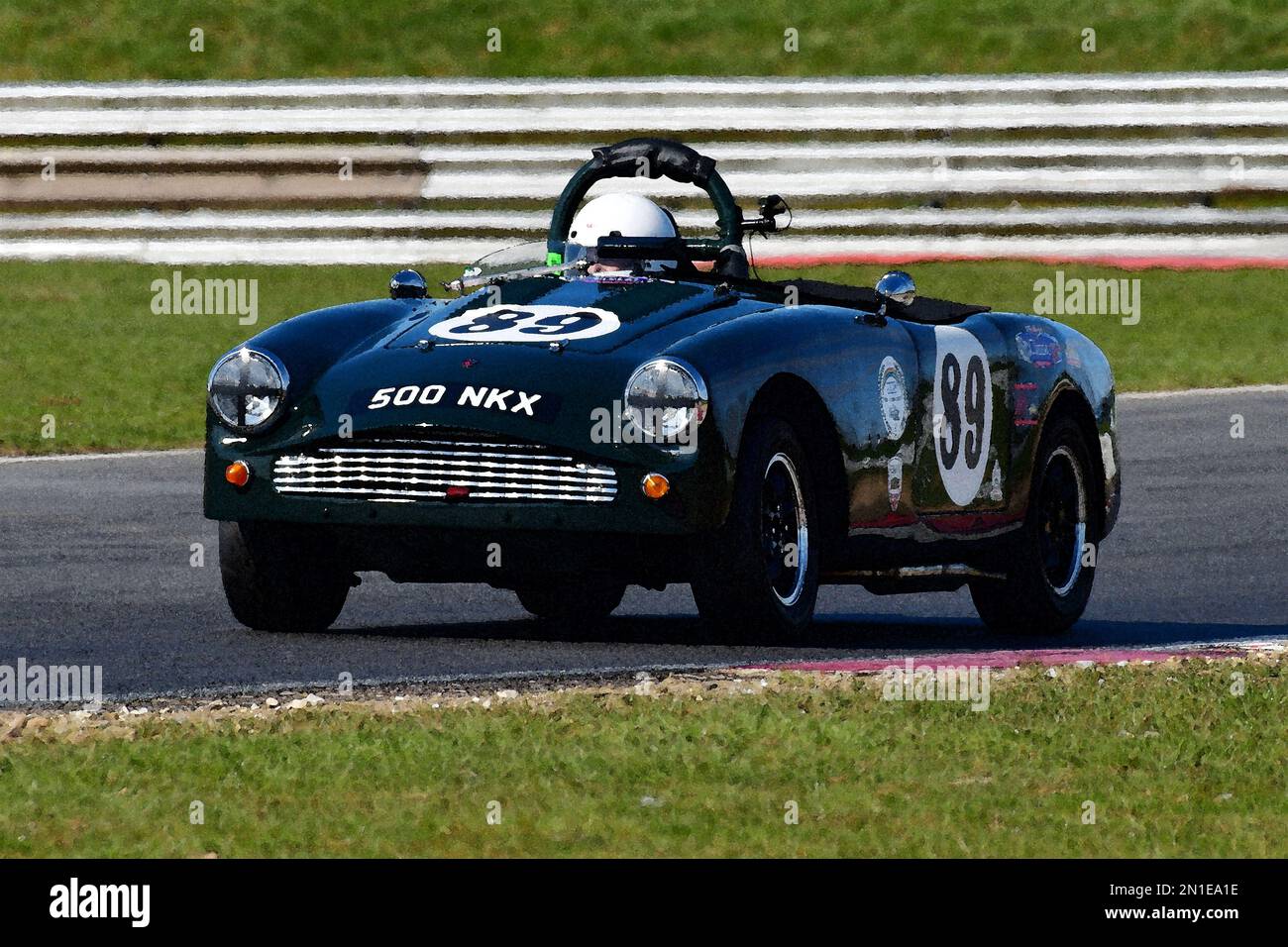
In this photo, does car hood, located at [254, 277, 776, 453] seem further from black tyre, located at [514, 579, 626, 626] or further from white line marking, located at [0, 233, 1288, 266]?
white line marking, located at [0, 233, 1288, 266]

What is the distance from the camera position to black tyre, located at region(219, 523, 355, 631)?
9.21 m

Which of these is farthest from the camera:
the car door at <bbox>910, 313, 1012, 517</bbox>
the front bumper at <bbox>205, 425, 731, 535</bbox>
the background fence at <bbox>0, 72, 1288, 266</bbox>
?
the background fence at <bbox>0, 72, 1288, 266</bbox>

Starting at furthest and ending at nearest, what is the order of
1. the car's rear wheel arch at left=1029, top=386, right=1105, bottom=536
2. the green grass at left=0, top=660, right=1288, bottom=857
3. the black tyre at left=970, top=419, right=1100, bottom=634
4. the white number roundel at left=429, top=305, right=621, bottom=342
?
the car's rear wheel arch at left=1029, top=386, right=1105, bottom=536 < the black tyre at left=970, top=419, right=1100, bottom=634 < the white number roundel at left=429, top=305, right=621, bottom=342 < the green grass at left=0, top=660, right=1288, bottom=857

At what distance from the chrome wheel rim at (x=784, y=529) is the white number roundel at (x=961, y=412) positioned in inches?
33.4

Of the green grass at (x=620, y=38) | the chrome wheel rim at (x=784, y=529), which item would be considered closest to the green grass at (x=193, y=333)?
the green grass at (x=620, y=38)

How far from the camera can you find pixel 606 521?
8.64 metres

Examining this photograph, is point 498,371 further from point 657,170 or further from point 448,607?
point 448,607

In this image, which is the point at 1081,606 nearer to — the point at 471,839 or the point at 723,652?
the point at 723,652

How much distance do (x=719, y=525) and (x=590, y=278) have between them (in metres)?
1.35

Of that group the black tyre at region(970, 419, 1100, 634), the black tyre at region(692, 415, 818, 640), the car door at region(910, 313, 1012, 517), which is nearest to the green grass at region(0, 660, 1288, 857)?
the black tyre at region(692, 415, 818, 640)

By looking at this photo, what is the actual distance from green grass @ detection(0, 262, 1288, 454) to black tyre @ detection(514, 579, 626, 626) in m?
5.88

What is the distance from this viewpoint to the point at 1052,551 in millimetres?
10586

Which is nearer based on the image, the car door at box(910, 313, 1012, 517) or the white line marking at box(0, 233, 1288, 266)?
the car door at box(910, 313, 1012, 517)

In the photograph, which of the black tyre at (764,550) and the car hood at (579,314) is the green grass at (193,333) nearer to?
the car hood at (579,314)
